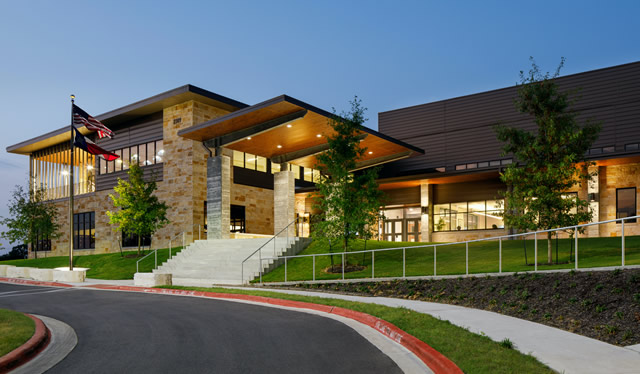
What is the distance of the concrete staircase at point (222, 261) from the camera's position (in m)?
24.4

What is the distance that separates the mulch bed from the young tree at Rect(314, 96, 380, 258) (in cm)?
698

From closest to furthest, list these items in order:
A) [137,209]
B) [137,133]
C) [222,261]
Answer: [222,261], [137,209], [137,133]

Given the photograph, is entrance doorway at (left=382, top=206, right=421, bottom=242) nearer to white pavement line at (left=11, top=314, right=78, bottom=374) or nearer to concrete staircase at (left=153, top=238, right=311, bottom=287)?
concrete staircase at (left=153, top=238, right=311, bottom=287)

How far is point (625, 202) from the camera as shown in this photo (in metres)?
33.0

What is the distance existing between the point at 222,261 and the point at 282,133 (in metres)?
8.09

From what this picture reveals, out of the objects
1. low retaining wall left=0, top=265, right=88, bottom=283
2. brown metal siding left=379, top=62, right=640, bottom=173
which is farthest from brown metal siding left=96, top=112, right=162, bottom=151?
brown metal siding left=379, top=62, right=640, bottom=173

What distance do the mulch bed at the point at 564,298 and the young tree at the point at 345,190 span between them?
6977 mm

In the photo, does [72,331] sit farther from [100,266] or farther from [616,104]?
[616,104]

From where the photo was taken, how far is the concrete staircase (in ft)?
80.1

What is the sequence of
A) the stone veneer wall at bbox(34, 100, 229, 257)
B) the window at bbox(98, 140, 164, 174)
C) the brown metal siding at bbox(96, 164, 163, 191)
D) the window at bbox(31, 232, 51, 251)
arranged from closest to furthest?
→ the stone veneer wall at bbox(34, 100, 229, 257), the brown metal siding at bbox(96, 164, 163, 191), the window at bbox(98, 140, 164, 174), the window at bbox(31, 232, 51, 251)

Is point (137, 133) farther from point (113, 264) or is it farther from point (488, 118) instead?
point (488, 118)

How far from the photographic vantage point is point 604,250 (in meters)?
20.2

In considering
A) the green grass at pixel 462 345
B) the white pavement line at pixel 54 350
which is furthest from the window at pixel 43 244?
the green grass at pixel 462 345

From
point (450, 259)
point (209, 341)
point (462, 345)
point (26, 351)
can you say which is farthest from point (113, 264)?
point (462, 345)
